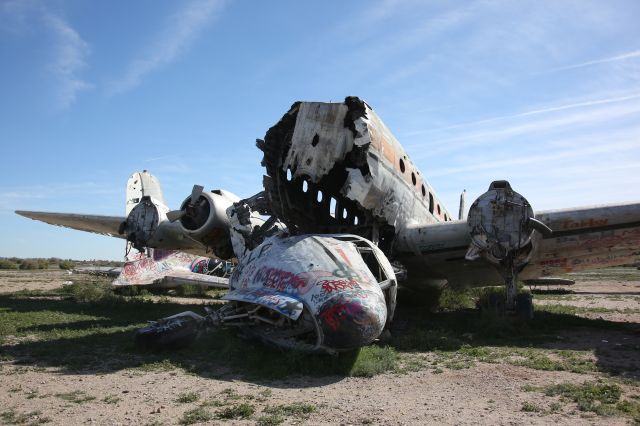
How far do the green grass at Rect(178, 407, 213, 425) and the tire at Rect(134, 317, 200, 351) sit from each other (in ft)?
10.7

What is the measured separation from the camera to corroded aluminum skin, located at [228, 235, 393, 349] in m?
6.83

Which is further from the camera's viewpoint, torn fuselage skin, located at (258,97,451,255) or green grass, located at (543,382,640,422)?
torn fuselage skin, located at (258,97,451,255)

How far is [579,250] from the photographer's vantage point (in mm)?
12320

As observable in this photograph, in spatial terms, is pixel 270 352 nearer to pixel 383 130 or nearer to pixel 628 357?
pixel 628 357

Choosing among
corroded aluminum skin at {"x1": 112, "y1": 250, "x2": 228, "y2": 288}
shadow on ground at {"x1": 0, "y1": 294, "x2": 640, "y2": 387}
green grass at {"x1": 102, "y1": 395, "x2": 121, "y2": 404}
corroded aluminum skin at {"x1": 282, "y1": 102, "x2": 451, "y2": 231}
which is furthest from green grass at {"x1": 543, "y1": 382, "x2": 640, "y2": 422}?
corroded aluminum skin at {"x1": 112, "y1": 250, "x2": 228, "y2": 288}

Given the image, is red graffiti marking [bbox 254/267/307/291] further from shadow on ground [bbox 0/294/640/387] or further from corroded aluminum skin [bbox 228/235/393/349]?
shadow on ground [bbox 0/294/640/387]

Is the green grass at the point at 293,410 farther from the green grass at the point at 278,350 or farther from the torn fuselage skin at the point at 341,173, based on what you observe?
the torn fuselage skin at the point at 341,173

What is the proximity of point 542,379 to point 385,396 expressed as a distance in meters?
2.37

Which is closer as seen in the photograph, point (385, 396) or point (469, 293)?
point (385, 396)

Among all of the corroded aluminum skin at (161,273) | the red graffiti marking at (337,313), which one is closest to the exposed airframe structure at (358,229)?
the red graffiti marking at (337,313)

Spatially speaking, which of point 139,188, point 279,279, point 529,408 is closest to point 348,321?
point 279,279

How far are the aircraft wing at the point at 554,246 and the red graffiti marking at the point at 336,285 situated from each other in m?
5.56

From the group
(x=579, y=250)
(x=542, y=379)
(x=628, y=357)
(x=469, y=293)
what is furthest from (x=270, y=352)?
(x=469, y=293)

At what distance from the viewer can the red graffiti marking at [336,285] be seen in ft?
23.4
